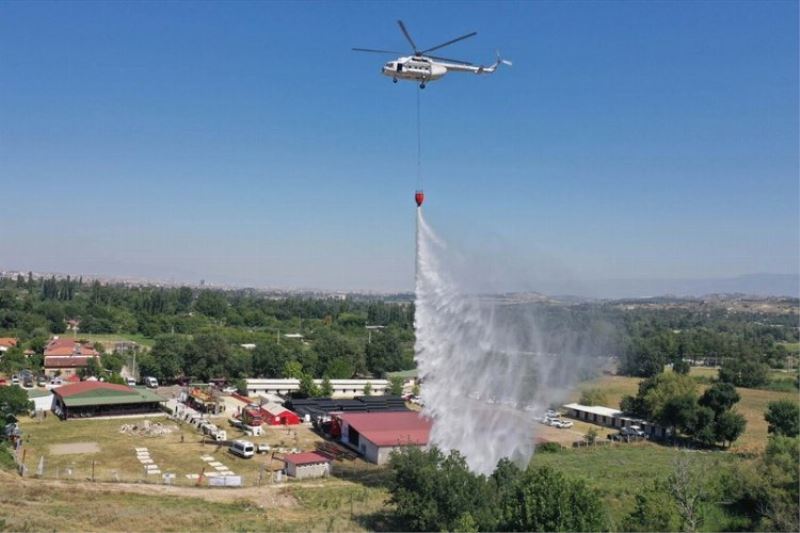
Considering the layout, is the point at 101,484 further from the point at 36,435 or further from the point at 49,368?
the point at 49,368

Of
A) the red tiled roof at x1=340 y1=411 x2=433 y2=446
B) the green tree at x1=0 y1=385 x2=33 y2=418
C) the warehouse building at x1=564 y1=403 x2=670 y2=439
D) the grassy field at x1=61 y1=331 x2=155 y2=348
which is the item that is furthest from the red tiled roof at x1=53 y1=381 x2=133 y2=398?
the grassy field at x1=61 y1=331 x2=155 y2=348

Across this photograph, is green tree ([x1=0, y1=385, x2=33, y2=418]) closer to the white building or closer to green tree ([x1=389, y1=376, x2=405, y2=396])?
the white building

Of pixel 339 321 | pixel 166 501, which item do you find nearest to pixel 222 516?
pixel 166 501

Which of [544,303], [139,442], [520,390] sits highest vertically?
[544,303]

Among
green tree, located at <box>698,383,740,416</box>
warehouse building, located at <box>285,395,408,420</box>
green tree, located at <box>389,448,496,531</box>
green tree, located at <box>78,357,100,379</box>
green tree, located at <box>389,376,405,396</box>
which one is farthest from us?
green tree, located at <box>78,357,100,379</box>

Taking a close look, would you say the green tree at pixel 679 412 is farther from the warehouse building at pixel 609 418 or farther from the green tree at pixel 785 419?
the green tree at pixel 785 419

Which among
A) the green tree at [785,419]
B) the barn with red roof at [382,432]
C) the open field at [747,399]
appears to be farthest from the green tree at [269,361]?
the green tree at [785,419]
